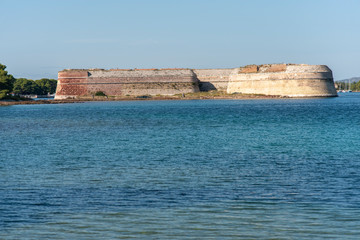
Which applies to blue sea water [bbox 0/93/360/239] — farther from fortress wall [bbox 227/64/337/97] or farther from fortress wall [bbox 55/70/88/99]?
fortress wall [bbox 55/70/88/99]

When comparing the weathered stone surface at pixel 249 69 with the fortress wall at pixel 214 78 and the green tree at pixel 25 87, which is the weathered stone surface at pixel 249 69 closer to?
the fortress wall at pixel 214 78

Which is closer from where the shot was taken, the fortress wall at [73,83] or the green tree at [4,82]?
the green tree at [4,82]

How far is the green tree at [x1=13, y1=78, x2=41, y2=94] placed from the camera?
162 m

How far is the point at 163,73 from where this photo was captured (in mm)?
112125

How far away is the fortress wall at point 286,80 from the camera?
318 feet

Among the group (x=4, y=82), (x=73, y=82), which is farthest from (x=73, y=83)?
(x=4, y=82)

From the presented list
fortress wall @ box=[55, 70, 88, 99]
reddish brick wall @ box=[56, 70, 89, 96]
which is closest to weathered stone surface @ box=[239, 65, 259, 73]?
reddish brick wall @ box=[56, 70, 89, 96]

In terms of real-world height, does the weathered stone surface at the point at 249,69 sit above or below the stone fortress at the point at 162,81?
above

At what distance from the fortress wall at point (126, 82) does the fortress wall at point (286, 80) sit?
406 inches

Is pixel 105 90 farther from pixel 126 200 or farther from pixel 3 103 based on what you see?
pixel 126 200

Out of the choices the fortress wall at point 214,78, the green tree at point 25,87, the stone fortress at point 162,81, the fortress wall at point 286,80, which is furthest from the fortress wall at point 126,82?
the green tree at point 25,87

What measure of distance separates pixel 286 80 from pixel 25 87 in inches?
3601

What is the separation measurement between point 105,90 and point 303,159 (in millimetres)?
97075

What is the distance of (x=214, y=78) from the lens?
115m
